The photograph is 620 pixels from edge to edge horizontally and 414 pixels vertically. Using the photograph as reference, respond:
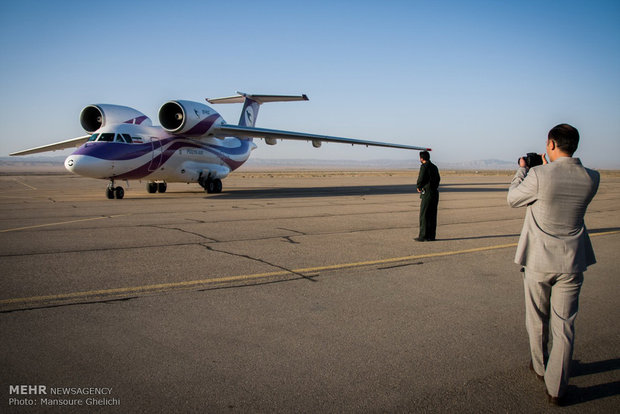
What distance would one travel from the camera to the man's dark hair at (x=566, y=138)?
334 cm

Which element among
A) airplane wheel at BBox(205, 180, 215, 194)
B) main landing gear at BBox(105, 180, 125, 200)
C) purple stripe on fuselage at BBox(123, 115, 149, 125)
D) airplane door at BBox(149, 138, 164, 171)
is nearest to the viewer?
main landing gear at BBox(105, 180, 125, 200)

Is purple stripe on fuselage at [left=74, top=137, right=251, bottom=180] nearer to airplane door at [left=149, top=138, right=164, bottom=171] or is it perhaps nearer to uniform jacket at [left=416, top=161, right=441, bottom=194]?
airplane door at [left=149, top=138, right=164, bottom=171]

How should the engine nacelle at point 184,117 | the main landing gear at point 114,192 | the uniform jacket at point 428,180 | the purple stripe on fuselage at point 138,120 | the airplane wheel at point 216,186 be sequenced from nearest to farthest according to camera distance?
the uniform jacket at point 428,180
the main landing gear at point 114,192
the purple stripe on fuselage at point 138,120
the engine nacelle at point 184,117
the airplane wheel at point 216,186

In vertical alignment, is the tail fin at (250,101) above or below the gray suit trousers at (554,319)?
above

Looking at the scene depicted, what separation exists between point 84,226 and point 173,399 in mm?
9014

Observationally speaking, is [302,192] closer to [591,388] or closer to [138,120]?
[138,120]

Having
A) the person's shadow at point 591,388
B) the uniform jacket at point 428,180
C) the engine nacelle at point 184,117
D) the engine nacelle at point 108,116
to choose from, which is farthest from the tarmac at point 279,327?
the engine nacelle at point 184,117

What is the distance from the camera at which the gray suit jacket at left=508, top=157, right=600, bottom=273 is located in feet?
10.7

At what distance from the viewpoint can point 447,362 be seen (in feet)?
12.4

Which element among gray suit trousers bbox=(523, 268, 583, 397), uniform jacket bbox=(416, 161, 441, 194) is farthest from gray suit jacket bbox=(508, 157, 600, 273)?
uniform jacket bbox=(416, 161, 441, 194)

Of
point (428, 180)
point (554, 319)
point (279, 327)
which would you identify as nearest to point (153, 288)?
point (279, 327)

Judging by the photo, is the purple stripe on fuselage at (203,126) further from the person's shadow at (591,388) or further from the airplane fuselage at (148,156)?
the person's shadow at (591,388)

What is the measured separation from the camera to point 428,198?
32.0 feet

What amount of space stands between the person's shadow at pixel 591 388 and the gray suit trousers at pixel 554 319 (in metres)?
0.19
